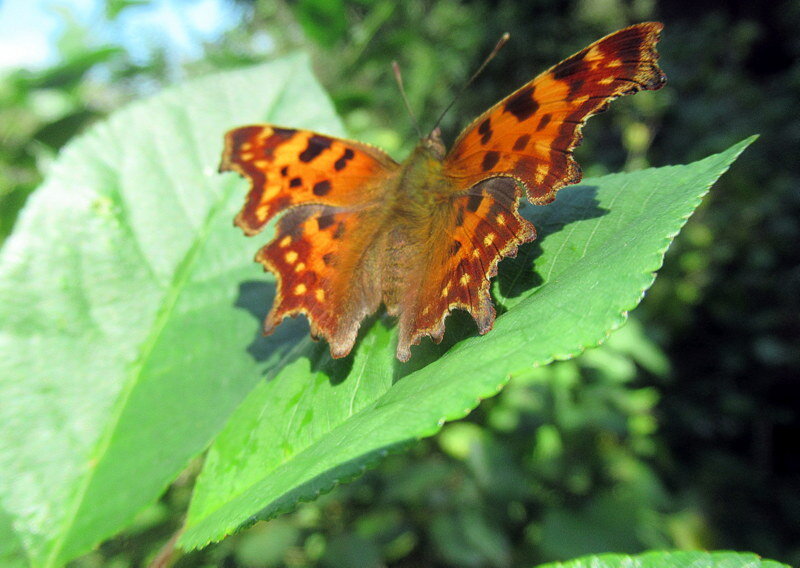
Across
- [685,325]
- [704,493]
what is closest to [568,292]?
[704,493]

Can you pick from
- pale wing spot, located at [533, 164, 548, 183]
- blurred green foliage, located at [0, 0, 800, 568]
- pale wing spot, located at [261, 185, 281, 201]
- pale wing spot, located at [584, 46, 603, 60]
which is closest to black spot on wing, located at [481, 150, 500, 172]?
pale wing spot, located at [533, 164, 548, 183]

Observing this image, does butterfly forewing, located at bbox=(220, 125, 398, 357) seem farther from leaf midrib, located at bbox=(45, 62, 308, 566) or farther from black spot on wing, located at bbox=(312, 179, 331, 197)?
leaf midrib, located at bbox=(45, 62, 308, 566)

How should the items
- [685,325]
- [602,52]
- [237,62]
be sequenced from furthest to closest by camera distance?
1. [685,325]
2. [237,62]
3. [602,52]

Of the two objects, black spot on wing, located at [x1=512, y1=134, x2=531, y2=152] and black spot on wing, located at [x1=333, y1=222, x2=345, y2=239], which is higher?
black spot on wing, located at [x1=333, y1=222, x2=345, y2=239]

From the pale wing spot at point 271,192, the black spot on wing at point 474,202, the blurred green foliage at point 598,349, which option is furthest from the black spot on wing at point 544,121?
the blurred green foliage at point 598,349

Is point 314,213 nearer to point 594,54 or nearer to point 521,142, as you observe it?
point 521,142

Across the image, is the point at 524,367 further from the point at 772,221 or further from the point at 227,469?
the point at 772,221

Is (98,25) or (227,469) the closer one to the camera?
(227,469)
